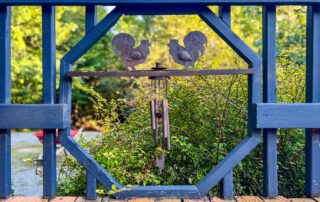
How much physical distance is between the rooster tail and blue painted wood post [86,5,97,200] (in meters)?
0.23

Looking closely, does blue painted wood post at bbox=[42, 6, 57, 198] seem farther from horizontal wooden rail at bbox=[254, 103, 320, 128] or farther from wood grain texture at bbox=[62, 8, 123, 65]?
horizontal wooden rail at bbox=[254, 103, 320, 128]

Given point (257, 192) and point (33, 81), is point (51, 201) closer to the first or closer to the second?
point (257, 192)

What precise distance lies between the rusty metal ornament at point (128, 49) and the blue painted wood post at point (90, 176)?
0.76ft

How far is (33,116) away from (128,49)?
94 centimetres

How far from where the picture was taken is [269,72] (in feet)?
9.30

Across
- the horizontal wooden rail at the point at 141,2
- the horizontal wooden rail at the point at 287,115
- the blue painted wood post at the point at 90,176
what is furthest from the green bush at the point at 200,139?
the horizontal wooden rail at the point at 141,2

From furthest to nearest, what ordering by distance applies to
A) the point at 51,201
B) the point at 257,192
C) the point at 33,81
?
the point at 33,81, the point at 257,192, the point at 51,201

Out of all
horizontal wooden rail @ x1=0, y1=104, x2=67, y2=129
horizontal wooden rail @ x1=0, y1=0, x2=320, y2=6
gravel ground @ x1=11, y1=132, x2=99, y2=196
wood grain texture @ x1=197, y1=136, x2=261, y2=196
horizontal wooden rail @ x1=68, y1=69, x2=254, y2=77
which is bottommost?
gravel ground @ x1=11, y1=132, x2=99, y2=196

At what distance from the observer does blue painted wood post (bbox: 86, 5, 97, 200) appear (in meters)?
2.84

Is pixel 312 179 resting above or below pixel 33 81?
below

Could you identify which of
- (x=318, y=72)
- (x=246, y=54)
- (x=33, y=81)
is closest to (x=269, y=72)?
(x=246, y=54)

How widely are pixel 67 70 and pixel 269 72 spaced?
166 cm

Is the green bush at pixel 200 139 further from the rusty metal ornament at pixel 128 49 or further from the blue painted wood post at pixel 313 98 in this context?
the rusty metal ornament at pixel 128 49

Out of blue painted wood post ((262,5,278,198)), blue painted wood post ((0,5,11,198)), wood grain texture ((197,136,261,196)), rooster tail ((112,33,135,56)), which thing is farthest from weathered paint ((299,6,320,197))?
blue painted wood post ((0,5,11,198))
